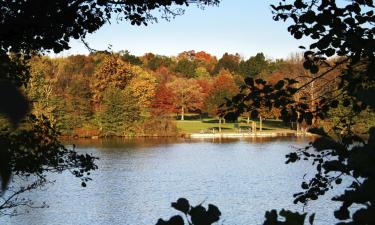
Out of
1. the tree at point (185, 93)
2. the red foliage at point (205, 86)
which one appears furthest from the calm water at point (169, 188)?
the red foliage at point (205, 86)

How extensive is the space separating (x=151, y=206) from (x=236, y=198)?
2641 millimetres

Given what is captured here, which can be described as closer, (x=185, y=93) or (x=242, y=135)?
(x=242, y=135)

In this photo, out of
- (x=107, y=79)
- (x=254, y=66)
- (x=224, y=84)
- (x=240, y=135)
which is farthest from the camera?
(x=254, y=66)

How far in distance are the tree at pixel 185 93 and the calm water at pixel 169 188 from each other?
825 inches

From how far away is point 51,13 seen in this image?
3625 millimetres

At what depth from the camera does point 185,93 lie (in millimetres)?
52250

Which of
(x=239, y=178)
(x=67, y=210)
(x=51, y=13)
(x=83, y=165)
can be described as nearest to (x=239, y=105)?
(x=51, y=13)

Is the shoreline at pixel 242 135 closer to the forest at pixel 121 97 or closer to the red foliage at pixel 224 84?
the forest at pixel 121 97

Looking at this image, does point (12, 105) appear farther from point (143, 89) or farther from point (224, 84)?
point (224, 84)

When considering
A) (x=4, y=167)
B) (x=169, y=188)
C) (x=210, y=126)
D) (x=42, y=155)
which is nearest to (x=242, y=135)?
(x=210, y=126)

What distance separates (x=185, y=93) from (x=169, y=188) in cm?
3372

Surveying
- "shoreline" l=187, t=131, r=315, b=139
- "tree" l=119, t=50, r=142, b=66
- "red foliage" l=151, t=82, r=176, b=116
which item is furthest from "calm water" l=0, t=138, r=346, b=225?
"tree" l=119, t=50, r=142, b=66

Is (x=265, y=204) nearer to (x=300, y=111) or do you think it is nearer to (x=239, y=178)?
(x=239, y=178)

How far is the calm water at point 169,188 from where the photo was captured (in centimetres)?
1441
